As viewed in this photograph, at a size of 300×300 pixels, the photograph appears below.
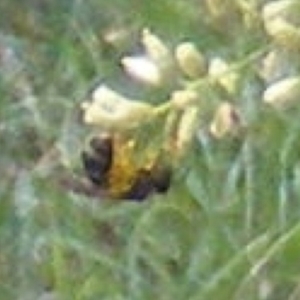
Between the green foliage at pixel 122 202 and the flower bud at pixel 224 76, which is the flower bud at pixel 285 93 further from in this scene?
the green foliage at pixel 122 202

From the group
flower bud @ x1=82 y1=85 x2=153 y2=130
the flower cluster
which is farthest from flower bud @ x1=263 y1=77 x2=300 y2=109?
flower bud @ x1=82 y1=85 x2=153 y2=130

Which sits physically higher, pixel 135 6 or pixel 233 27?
pixel 135 6

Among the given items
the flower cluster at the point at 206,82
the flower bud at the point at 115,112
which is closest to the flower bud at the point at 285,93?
the flower cluster at the point at 206,82

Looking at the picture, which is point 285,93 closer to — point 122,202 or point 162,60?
point 162,60

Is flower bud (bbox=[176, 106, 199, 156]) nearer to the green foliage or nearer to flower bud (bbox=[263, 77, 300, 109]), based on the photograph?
flower bud (bbox=[263, 77, 300, 109])

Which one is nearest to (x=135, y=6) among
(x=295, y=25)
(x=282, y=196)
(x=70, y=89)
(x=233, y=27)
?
(x=70, y=89)

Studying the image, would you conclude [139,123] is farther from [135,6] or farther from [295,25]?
[135,6]
